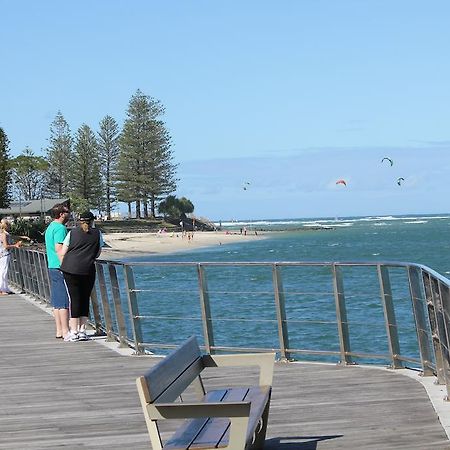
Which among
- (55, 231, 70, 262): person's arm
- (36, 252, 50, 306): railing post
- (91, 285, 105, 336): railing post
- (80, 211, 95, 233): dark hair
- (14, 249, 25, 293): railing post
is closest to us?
(80, 211, 95, 233): dark hair

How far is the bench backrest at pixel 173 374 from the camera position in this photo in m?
5.46

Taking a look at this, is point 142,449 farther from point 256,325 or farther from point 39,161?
point 39,161

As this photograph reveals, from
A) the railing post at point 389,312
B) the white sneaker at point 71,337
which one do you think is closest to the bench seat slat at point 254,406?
the railing post at point 389,312

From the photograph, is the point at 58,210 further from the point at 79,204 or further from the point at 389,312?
the point at 79,204

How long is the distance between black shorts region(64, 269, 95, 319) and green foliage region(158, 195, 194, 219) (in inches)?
5115

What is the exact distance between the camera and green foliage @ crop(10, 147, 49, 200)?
→ 12950 centimetres

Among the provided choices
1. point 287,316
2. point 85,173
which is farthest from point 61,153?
point 287,316

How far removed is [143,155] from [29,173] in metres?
19.0

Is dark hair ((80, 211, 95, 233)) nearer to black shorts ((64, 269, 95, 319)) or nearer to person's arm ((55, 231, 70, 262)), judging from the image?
person's arm ((55, 231, 70, 262))

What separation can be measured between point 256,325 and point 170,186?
338 feet

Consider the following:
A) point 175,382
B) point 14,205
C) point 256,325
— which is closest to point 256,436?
point 175,382

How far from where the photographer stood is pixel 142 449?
707cm

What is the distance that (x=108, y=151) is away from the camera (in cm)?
12975

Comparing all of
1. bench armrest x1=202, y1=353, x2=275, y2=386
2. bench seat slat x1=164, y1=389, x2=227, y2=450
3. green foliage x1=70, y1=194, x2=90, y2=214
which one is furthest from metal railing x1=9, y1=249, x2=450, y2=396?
green foliage x1=70, y1=194, x2=90, y2=214
